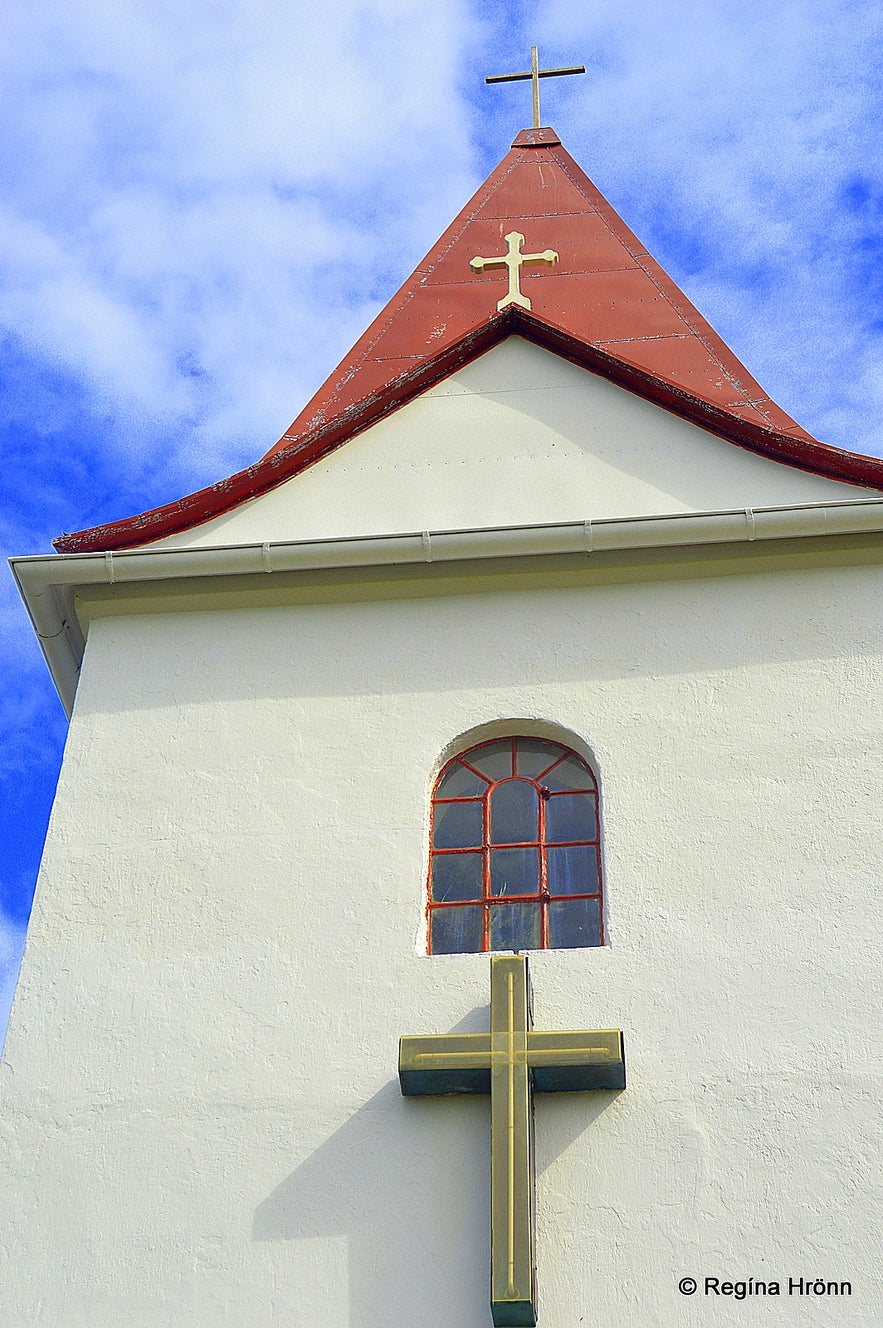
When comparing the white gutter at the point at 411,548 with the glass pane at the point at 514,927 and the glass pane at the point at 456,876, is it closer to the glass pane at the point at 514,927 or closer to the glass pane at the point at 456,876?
the glass pane at the point at 456,876

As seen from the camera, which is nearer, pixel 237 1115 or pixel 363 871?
pixel 237 1115

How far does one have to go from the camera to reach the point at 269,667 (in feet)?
33.2

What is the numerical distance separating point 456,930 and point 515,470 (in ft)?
9.95

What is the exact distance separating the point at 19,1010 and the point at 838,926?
3495mm

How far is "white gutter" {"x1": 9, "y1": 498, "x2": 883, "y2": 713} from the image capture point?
33.4 ft

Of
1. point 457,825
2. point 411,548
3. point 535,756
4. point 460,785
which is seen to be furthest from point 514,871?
point 411,548

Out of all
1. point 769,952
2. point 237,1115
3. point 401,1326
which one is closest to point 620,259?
point 769,952

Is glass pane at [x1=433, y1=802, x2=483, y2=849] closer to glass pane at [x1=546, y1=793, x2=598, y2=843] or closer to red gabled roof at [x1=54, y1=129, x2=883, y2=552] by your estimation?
glass pane at [x1=546, y1=793, x2=598, y2=843]

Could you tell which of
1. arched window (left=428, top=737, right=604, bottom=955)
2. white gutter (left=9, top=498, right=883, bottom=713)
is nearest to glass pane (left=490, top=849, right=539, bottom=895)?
arched window (left=428, top=737, right=604, bottom=955)

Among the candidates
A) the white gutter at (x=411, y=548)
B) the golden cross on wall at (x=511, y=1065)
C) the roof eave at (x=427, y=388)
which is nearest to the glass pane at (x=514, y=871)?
the golden cross on wall at (x=511, y=1065)

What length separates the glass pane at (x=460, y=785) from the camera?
952 centimetres

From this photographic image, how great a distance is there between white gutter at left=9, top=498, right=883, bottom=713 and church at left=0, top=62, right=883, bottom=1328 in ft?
0.07

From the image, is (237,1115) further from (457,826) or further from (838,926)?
(838,926)

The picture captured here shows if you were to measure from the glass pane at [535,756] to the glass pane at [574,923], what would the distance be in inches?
31.5
